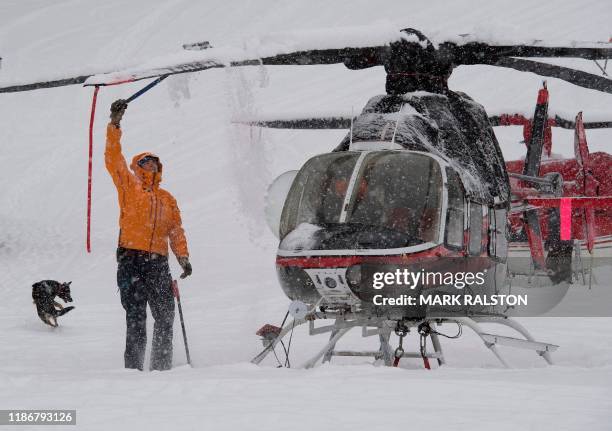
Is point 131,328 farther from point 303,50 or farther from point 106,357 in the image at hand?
point 303,50

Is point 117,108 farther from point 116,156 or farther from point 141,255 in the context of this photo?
point 141,255

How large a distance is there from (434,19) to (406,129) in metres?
39.1

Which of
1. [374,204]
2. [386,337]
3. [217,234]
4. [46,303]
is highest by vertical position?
[374,204]

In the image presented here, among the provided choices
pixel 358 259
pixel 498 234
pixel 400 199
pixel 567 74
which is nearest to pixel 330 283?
pixel 358 259

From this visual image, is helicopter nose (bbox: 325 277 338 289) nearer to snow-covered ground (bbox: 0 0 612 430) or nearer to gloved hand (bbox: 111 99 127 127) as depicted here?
snow-covered ground (bbox: 0 0 612 430)

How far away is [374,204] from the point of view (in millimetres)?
5887

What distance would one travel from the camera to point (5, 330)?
31.4 feet

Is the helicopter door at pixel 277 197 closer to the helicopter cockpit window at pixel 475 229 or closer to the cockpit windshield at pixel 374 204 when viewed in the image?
Answer: the cockpit windshield at pixel 374 204

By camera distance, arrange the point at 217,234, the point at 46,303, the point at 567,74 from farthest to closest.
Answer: the point at 217,234 < the point at 46,303 < the point at 567,74

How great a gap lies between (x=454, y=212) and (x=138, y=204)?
8.39 ft

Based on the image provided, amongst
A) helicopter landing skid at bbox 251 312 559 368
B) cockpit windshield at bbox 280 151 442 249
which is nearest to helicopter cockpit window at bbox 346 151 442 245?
cockpit windshield at bbox 280 151 442 249

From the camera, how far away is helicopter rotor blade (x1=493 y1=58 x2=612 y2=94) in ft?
22.0

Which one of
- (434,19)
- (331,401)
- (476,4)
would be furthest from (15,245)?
(476,4)

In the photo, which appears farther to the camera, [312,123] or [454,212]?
[312,123]
